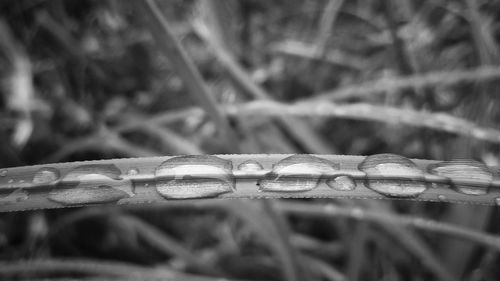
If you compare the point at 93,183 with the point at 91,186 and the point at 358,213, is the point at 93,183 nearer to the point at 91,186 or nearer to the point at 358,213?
the point at 91,186

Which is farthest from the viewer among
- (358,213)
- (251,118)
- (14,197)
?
(251,118)

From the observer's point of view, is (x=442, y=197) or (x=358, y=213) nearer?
(x=442, y=197)

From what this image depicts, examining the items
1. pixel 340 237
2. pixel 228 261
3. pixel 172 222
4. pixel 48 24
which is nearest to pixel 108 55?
pixel 48 24

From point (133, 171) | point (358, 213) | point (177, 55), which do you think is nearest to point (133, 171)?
point (133, 171)

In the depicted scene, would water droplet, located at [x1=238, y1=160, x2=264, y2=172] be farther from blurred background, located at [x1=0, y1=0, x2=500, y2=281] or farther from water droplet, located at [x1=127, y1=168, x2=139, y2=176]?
blurred background, located at [x1=0, y1=0, x2=500, y2=281]

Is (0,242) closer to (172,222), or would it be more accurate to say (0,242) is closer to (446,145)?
(172,222)
